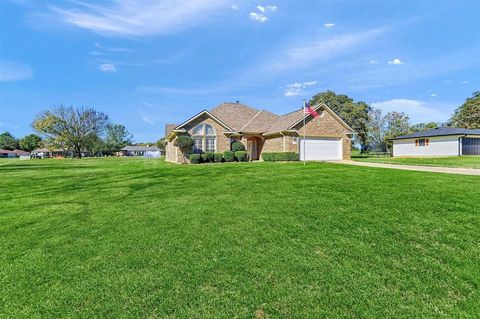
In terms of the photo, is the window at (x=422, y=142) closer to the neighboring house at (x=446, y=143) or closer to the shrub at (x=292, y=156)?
the neighboring house at (x=446, y=143)

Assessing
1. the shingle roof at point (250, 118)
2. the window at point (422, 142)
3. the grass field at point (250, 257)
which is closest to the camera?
the grass field at point (250, 257)

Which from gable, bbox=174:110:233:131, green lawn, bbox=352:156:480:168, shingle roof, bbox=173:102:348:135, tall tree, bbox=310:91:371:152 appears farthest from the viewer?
tall tree, bbox=310:91:371:152

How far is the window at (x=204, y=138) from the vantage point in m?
24.1

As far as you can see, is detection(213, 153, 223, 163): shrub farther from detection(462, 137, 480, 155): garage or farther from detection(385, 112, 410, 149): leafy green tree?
detection(385, 112, 410, 149): leafy green tree

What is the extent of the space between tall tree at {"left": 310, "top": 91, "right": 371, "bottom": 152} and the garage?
529 inches

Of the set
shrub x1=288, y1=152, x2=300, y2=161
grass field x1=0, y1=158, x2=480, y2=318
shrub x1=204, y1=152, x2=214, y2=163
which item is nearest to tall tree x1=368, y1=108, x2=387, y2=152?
shrub x1=288, y1=152, x2=300, y2=161

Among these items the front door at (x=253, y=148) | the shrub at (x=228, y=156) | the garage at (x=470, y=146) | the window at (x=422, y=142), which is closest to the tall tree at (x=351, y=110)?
the window at (x=422, y=142)

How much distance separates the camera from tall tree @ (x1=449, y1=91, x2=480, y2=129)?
45.2 m

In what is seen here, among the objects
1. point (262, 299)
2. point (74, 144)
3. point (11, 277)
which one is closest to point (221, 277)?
point (262, 299)

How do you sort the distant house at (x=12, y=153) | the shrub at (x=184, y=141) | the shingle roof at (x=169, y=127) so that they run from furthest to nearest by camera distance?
the distant house at (x=12, y=153) → the shingle roof at (x=169, y=127) → the shrub at (x=184, y=141)

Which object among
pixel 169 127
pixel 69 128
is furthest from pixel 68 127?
pixel 169 127

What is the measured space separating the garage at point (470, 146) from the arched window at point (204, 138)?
27.9 metres

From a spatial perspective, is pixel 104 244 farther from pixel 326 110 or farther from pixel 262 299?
pixel 326 110

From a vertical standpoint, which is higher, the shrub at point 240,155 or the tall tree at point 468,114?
the tall tree at point 468,114
